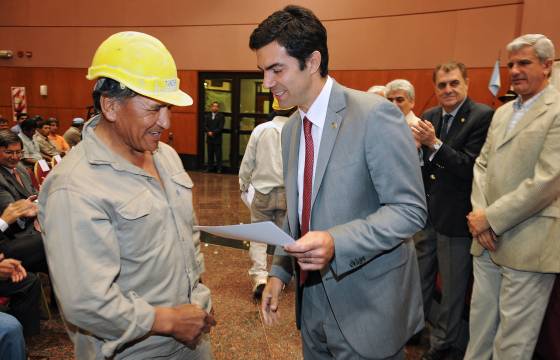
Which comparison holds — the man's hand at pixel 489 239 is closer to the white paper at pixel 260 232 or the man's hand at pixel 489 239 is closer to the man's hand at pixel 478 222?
the man's hand at pixel 478 222

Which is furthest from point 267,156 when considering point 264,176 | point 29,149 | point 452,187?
point 29,149

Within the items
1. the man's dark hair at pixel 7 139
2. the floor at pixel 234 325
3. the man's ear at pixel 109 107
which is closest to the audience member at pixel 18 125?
the man's dark hair at pixel 7 139

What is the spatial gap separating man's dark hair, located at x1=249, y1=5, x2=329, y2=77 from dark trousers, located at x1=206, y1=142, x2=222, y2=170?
34.0 ft

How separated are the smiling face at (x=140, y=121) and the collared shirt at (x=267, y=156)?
7.77ft

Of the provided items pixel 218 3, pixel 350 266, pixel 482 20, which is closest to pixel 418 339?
pixel 350 266

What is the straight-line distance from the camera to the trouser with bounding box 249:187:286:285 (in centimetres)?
377

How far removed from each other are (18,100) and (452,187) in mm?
14358

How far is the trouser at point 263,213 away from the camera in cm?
377

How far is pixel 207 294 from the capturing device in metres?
1.52

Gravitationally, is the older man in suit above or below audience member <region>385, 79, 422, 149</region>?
below

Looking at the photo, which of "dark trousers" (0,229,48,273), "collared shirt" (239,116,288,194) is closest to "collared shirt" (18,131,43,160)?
"dark trousers" (0,229,48,273)

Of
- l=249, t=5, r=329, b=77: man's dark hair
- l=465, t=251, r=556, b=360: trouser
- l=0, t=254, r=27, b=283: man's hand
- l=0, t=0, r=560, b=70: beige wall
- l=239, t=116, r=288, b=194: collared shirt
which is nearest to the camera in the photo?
l=249, t=5, r=329, b=77: man's dark hair

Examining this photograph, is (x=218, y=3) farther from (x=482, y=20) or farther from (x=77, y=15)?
(x=482, y=20)

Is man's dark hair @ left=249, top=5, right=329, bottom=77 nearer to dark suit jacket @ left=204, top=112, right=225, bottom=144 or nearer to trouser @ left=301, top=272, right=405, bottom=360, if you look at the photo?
trouser @ left=301, top=272, right=405, bottom=360
